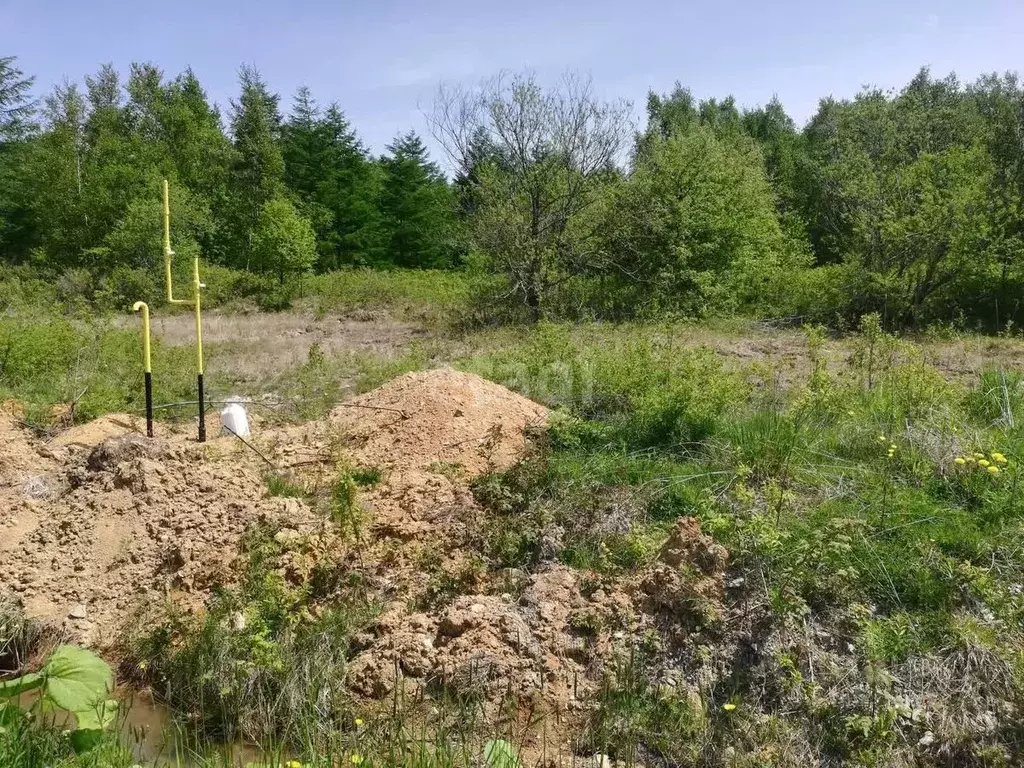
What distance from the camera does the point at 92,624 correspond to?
5.14 meters

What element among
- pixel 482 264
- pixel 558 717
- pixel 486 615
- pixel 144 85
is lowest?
pixel 558 717

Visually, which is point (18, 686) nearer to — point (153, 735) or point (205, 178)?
point (153, 735)

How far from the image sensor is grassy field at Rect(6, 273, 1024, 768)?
3.89 metres

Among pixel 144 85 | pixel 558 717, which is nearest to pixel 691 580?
pixel 558 717

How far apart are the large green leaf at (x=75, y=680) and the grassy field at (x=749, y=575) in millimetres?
239

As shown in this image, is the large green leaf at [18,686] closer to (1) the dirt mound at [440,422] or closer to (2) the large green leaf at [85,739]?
(2) the large green leaf at [85,739]

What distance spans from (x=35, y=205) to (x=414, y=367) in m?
26.3

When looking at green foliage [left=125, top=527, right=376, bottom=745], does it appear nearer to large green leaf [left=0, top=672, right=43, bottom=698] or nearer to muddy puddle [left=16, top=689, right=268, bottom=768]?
muddy puddle [left=16, top=689, right=268, bottom=768]

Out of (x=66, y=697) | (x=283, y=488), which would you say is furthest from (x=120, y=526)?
(x=66, y=697)

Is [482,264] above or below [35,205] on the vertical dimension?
below

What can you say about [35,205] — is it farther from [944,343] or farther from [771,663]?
[771,663]

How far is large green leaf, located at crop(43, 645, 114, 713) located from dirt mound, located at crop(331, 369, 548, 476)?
10.8ft

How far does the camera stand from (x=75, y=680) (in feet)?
10.4

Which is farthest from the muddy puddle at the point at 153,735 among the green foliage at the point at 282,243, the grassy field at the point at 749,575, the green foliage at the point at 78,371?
the green foliage at the point at 282,243
